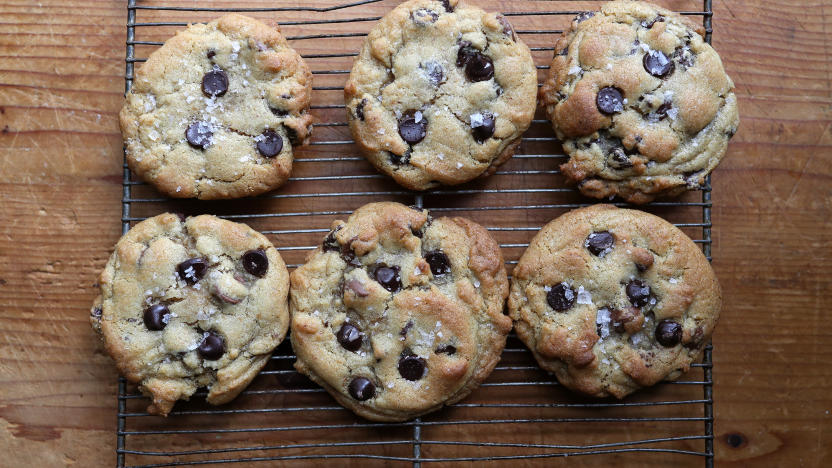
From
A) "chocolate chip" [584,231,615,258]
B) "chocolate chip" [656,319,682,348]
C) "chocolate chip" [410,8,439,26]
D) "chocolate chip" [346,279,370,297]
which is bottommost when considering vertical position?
"chocolate chip" [656,319,682,348]

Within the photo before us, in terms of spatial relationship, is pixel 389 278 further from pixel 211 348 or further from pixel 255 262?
pixel 211 348

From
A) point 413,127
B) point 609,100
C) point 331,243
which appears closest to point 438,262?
point 331,243

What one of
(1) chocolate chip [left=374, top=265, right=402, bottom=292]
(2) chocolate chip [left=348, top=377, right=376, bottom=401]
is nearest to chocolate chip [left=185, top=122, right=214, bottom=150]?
(1) chocolate chip [left=374, top=265, right=402, bottom=292]

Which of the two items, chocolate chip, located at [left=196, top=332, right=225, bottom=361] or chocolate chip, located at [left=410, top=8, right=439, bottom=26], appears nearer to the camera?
chocolate chip, located at [left=196, top=332, right=225, bottom=361]

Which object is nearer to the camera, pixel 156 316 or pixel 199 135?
pixel 156 316

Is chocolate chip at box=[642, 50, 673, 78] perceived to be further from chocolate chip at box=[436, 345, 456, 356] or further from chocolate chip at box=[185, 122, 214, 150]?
chocolate chip at box=[185, 122, 214, 150]

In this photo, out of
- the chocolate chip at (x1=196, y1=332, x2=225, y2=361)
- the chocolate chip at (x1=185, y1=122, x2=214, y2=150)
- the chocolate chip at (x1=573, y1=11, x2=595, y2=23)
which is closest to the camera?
the chocolate chip at (x1=196, y1=332, x2=225, y2=361)
